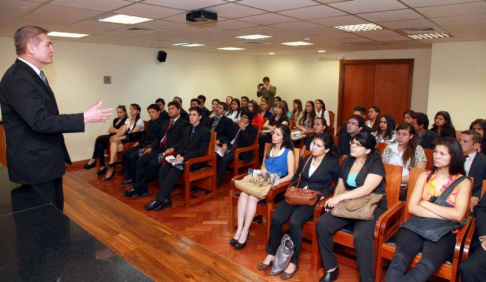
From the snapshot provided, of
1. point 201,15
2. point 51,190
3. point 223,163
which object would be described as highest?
point 201,15

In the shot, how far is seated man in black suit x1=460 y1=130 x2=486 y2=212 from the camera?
2927 mm

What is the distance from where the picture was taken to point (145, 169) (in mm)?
4770

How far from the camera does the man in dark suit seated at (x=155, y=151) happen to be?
4688 millimetres

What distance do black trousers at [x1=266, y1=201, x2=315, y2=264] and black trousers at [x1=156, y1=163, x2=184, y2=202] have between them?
1.81 metres

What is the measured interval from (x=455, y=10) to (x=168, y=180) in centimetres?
382

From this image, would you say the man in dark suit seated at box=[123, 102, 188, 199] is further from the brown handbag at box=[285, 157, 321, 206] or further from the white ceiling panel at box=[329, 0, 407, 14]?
the white ceiling panel at box=[329, 0, 407, 14]

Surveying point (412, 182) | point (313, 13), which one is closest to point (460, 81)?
point (313, 13)

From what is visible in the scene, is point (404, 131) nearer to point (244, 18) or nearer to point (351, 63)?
point (244, 18)

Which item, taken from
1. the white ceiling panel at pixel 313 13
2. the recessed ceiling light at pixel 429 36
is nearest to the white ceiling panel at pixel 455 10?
the white ceiling panel at pixel 313 13

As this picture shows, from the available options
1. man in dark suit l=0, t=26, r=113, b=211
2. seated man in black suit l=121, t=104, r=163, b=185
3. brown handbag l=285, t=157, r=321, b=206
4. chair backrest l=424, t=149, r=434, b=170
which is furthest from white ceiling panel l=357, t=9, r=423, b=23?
seated man in black suit l=121, t=104, r=163, b=185

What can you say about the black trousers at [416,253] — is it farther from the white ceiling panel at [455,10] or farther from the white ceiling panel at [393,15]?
the white ceiling panel at [393,15]

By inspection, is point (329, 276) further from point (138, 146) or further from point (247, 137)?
point (138, 146)

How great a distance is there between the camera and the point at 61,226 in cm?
128

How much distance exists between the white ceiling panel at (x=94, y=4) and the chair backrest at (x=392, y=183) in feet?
9.55
